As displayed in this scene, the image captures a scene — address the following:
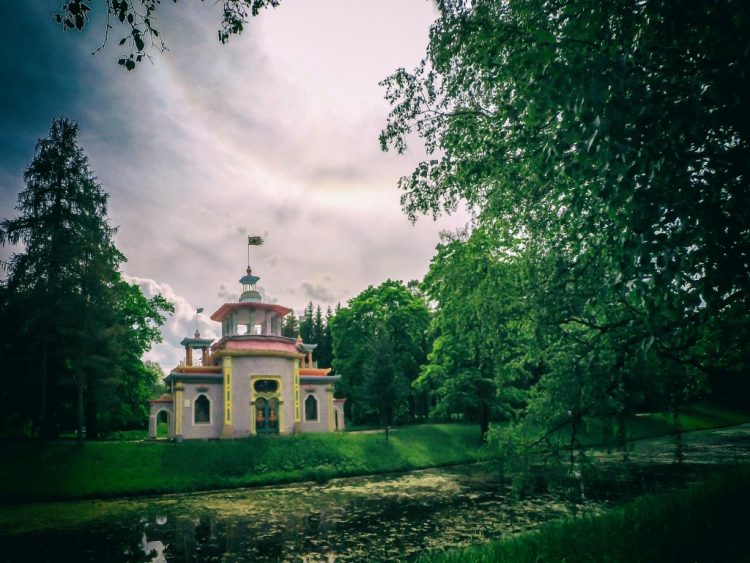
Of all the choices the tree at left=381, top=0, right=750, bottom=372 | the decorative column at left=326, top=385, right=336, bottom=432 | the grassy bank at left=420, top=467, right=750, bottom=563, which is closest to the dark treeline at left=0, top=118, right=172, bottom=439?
the decorative column at left=326, top=385, right=336, bottom=432

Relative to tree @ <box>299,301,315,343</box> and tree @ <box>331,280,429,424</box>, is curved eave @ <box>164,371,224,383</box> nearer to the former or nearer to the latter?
tree @ <box>331,280,429,424</box>

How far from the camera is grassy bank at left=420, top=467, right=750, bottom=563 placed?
565 cm

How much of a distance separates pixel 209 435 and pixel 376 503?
15.6 m

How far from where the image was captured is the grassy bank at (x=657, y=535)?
18.5ft

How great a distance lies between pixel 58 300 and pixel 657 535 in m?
25.8

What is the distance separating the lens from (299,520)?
14.1 metres

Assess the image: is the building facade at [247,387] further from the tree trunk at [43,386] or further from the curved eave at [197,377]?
the tree trunk at [43,386]

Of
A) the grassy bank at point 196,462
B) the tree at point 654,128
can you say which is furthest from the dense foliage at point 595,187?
the grassy bank at point 196,462

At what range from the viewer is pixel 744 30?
4.04 metres

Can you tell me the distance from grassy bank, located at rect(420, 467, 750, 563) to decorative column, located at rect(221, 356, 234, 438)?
2307 centimetres

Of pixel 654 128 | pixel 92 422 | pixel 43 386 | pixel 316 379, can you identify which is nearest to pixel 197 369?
pixel 92 422

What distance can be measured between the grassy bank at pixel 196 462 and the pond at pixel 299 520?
4.20ft

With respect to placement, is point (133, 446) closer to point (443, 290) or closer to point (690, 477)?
point (443, 290)

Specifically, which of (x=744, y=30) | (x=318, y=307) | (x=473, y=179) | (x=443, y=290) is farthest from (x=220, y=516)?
(x=318, y=307)
